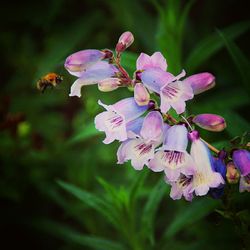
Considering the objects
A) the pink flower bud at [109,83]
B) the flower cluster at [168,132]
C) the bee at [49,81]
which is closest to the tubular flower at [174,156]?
the flower cluster at [168,132]

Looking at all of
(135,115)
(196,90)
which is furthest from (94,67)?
(196,90)

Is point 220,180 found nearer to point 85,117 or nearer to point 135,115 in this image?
point 135,115

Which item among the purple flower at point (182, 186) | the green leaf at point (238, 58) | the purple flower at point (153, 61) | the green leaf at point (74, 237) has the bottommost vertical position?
the green leaf at point (74, 237)

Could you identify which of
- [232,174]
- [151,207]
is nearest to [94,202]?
[151,207]

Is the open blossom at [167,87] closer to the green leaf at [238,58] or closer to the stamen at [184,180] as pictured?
the stamen at [184,180]

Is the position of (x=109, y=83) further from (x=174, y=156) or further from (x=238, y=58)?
(x=238, y=58)

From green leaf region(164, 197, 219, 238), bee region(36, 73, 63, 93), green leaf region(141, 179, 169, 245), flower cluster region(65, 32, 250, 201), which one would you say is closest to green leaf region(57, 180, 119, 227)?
green leaf region(141, 179, 169, 245)

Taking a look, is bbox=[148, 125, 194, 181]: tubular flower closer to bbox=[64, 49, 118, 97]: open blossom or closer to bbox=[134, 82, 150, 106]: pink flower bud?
bbox=[134, 82, 150, 106]: pink flower bud
